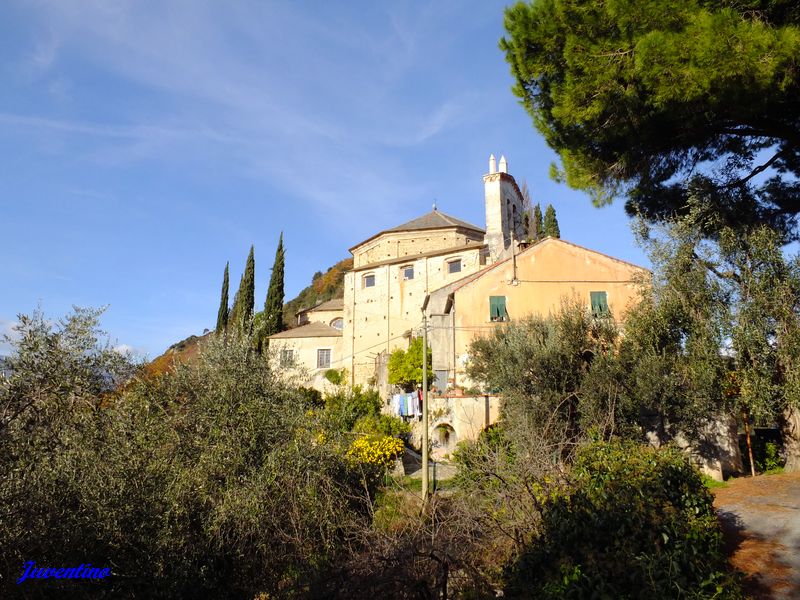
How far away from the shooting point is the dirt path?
6.45 metres

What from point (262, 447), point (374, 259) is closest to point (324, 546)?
point (262, 447)

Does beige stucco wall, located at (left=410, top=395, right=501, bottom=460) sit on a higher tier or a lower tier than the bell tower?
lower

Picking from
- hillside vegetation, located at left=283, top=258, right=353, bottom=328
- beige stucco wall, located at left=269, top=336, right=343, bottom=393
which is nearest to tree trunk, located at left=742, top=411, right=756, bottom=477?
beige stucco wall, located at left=269, top=336, right=343, bottom=393

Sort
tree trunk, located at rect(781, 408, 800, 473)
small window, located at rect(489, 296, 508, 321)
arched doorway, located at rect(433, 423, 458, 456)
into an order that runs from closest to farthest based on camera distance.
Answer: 1. tree trunk, located at rect(781, 408, 800, 473)
2. arched doorway, located at rect(433, 423, 458, 456)
3. small window, located at rect(489, 296, 508, 321)

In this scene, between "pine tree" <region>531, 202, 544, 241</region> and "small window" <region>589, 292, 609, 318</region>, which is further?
"pine tree" <region>531, 202, 544, 241</region>

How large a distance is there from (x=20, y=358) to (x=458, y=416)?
48.1 feet

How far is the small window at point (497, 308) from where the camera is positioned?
21.3 m

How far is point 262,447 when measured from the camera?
9.10 m

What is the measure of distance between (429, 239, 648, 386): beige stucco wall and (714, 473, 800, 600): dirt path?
1008 centimetres

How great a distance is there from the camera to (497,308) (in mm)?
21406

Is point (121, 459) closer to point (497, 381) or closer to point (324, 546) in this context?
point (324, 546)

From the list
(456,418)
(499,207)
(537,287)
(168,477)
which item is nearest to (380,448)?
(456,418)

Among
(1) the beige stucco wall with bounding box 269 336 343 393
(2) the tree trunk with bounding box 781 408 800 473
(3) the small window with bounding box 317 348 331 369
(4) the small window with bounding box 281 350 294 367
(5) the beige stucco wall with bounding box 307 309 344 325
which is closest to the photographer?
(4) the small window with bounding box 281 350 294 367

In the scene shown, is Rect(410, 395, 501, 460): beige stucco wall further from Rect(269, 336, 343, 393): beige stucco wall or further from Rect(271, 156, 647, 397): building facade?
Rect(269, 336, 343, 393): beige stucco wall
